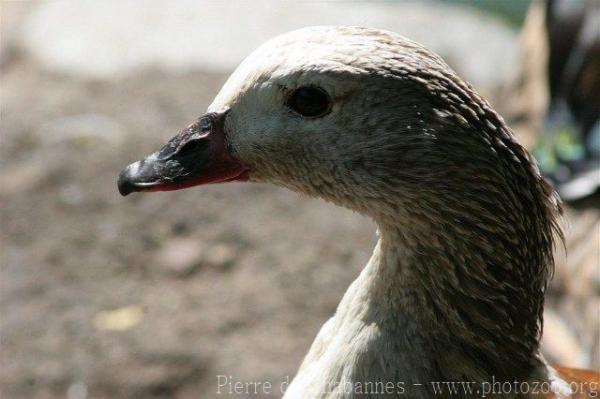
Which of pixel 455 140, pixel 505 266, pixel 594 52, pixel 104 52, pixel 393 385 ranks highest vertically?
pixel 104 52

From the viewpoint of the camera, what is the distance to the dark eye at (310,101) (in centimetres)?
190

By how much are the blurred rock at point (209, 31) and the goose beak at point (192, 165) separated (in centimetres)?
411

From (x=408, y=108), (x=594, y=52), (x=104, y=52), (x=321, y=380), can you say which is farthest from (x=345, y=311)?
(x=104, y=52)

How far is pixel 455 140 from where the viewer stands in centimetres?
188

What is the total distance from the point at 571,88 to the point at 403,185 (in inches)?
135

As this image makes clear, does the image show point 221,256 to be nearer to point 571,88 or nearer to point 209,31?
point 571,88

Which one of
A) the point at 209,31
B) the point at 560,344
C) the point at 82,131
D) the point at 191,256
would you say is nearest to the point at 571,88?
the point at 560,344

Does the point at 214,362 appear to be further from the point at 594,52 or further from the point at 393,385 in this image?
the point at 594,52

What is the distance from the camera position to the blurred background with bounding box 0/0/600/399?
3.90 m

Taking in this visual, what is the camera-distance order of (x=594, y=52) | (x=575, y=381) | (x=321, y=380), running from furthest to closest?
(x=594, y=52) < (x=575, y=381) < (x=321, y=380)

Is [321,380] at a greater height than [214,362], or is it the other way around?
[214,362]

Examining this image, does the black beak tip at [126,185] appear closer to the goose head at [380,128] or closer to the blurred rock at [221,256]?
the goose head at [380,128]

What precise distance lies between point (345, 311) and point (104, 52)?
461 centimetres

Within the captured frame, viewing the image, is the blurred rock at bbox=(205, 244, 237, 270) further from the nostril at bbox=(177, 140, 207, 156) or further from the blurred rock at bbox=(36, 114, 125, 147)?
the nostril at bbox=(177, 140, 207, 156)
